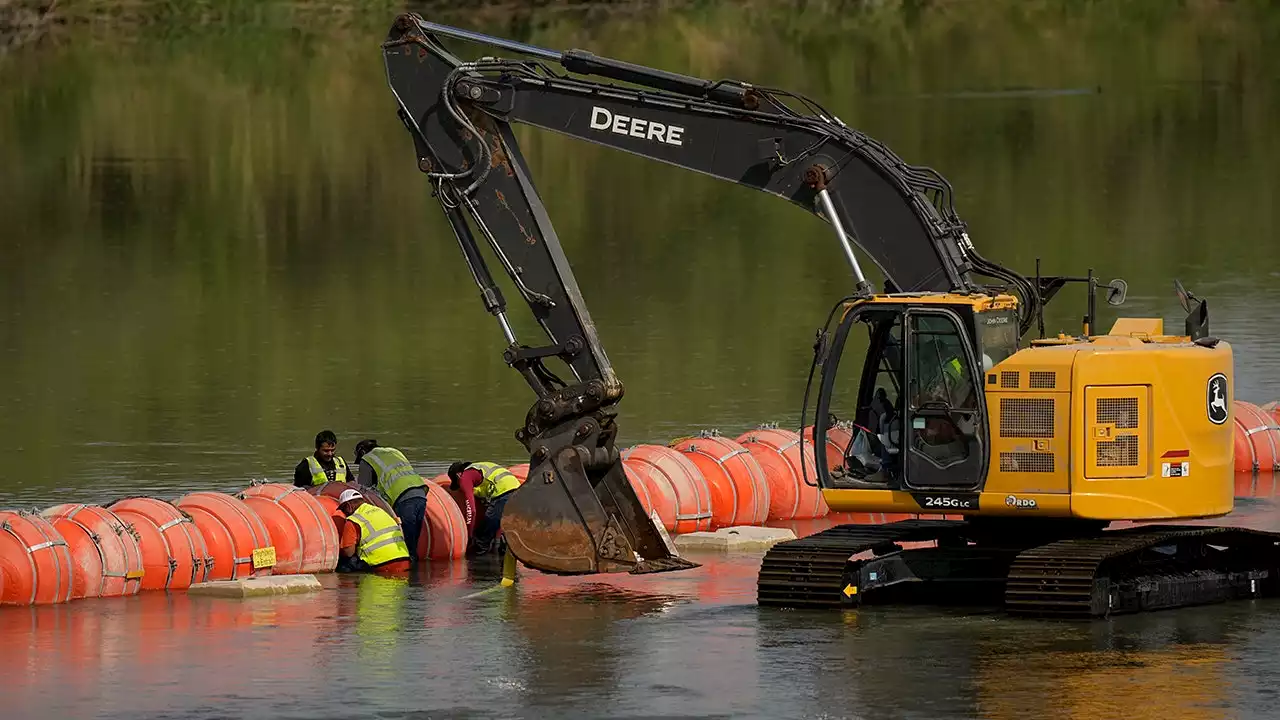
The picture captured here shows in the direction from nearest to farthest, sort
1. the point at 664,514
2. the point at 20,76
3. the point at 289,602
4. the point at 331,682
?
the point at 331,682 < the point at 289,602 < the point at 664,514 < the point at 20,76

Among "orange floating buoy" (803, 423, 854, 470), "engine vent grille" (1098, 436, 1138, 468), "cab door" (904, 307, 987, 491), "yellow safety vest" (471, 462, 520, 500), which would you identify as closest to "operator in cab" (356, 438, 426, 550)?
"yellow safety vest" (471, 462, 520, 500)

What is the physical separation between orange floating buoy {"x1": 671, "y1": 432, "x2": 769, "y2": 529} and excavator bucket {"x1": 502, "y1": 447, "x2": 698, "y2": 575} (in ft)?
15.7

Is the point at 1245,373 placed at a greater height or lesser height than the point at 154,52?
lesser

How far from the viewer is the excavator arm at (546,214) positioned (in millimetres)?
25094

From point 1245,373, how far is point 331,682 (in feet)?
75.7

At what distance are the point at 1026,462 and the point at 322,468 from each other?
789 centimetres

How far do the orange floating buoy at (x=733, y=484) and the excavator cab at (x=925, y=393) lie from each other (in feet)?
17.9

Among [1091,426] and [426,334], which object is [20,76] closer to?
[426,334]

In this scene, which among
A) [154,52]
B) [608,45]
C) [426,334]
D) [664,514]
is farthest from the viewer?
[154,52]

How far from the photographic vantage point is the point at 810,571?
24.6 m

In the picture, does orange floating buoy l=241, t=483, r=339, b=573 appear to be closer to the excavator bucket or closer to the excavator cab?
the excavator bucket

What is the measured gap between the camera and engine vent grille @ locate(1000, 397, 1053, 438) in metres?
24.1

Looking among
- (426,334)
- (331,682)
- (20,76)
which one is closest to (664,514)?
(331,682)

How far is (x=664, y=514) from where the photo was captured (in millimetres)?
29516
